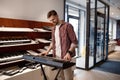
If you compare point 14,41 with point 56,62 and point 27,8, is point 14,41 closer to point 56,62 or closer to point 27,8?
point 27,8

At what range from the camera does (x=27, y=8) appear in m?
3.12

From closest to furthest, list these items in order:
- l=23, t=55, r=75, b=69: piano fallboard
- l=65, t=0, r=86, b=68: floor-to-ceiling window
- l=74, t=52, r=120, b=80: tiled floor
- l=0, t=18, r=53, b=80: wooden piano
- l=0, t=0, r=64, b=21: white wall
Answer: l=23, t=55, r=75, b=69: piano fallboard
l=0, t=18, r=53, b=80: wooden piano
l=0, t=0, r=64, b=21: white wall
l=74, t=52, r=120, b=80: tiled floor
l=65, t=0, r=86, b=68: floor-to-ceiling window

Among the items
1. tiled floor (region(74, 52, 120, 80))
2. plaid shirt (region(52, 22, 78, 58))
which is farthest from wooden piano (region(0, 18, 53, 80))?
tiled floor (region(74, 52, 120, 80))

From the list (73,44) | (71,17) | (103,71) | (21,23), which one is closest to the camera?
(73,44)

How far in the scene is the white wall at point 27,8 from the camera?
2.71 metres

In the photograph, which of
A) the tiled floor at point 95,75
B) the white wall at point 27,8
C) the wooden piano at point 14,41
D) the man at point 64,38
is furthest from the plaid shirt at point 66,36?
the tiled floor at point 95,75

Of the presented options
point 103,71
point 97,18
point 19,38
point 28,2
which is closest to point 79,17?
point 97,18

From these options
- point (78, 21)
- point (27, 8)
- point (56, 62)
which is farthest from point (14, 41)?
point (78, 21)

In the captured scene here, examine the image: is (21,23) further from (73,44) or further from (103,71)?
(103,71)

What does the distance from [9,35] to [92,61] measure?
11.5ft

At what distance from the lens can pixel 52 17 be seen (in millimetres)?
A: 2156

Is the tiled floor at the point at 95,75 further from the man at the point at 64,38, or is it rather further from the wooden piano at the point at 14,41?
the man at the point at 64,38

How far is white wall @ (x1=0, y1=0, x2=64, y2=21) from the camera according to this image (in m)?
2.71

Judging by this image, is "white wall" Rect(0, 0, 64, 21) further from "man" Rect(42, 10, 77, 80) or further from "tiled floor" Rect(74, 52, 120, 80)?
"tiled floor" Rect(74, 52, 120, 80)
